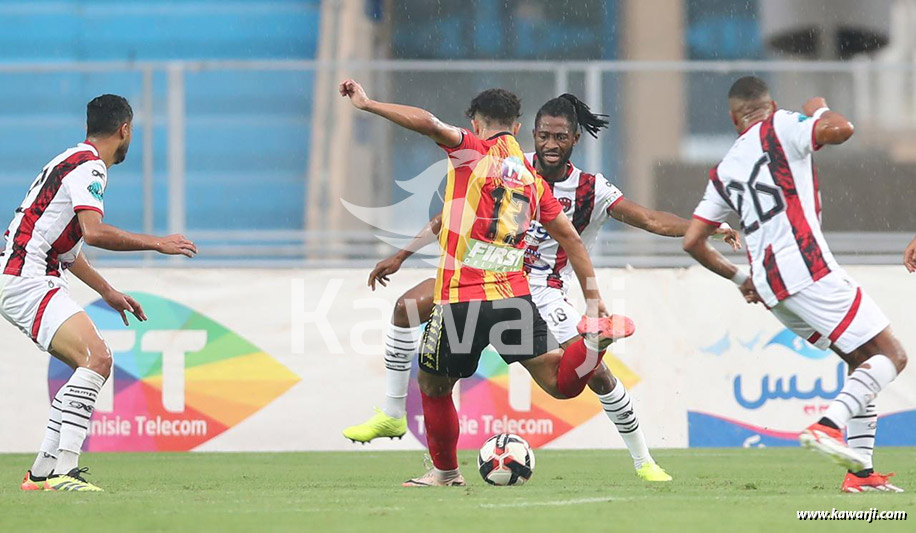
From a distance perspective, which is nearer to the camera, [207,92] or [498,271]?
[498,271]

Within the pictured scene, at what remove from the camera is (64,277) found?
827 centimetres

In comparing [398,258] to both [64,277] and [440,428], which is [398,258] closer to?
[440,428]

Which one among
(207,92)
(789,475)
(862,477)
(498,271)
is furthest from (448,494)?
(207,92)

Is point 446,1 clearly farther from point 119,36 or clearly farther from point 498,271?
point 498,271

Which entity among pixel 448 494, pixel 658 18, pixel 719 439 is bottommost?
pixel 719 439

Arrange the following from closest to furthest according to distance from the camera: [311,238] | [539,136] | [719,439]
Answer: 1. [539,136]
2. [719,439]
3. [311,238]

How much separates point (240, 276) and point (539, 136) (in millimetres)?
4025

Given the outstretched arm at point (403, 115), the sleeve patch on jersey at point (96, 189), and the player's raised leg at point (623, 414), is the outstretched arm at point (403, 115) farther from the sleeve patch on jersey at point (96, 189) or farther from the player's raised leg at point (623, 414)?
the player's raised leg at point (623, 414)

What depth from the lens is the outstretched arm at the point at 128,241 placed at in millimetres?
7508

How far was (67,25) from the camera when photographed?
16953mm

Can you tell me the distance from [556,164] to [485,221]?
1288mm

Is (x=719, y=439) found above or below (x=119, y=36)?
below

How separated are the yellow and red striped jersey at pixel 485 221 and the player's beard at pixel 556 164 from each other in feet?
3.44

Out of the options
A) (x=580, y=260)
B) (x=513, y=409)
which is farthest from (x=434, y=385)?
(x=513, y=409)
